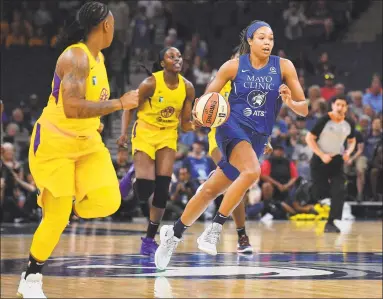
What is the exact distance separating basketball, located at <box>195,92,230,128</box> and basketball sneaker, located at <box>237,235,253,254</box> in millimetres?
3961

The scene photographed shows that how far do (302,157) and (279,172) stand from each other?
97cm

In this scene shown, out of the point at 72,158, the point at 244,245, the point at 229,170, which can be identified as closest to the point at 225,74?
the point at 229,170

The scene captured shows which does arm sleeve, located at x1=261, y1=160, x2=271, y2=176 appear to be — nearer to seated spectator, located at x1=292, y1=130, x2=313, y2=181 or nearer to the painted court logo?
seated spectator, located at x1=292, y1=130, x2=313, y2=181

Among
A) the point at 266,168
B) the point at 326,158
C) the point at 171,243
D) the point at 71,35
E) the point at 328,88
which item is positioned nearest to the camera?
the point at 71,35

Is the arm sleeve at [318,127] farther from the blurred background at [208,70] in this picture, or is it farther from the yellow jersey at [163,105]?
the yellow jersey at [163,105]

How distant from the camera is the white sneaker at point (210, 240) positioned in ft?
26.1

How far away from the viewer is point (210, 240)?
26.4 ft

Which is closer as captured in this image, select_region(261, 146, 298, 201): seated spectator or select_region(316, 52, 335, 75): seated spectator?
select_region(261, 146, 298, 201): seated spectator

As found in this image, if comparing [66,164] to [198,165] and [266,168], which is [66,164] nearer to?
[198,165]

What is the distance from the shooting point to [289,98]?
7.48 metres

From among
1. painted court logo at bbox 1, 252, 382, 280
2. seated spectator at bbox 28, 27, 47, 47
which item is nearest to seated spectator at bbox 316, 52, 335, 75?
seated spectator at bbox 28, 27, 47, 47

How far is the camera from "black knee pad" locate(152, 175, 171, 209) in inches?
423

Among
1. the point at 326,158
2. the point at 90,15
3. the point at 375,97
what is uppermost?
the point at 375,97

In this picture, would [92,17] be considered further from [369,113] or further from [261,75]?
[369,113]
